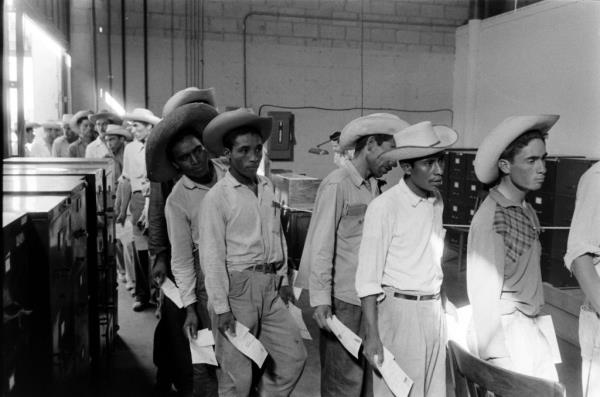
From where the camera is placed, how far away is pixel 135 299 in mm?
5867

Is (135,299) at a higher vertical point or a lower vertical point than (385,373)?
lower

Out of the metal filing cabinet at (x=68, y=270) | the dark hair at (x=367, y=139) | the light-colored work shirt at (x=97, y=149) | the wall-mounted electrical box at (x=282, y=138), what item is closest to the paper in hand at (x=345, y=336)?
the dark hair at (x=367, y=139)

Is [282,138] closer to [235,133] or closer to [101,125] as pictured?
[101,125]

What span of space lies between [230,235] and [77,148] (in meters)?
5.77

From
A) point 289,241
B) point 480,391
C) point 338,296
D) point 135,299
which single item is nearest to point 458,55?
point 289,241

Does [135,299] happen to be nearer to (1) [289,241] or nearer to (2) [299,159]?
(1) [289,241]

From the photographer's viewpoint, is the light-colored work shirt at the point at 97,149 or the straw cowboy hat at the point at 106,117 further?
the straw cowboy hat at the point at 106,117

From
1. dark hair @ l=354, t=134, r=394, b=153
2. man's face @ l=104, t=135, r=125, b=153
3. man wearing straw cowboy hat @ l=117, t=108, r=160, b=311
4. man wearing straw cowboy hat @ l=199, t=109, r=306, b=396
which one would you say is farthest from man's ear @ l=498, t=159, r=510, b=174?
man's face @ l=104, t=135, r=125, b=153

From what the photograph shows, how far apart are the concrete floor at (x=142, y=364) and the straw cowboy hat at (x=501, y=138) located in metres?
2.05

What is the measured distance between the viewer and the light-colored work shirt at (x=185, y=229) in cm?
303

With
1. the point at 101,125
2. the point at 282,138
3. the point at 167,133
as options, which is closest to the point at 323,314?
the point at 167,133

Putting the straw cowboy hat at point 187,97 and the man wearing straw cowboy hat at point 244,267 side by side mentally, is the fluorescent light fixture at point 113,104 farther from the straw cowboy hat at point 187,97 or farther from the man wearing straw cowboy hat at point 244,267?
the man wearing straw cowboy hat at point 244,267

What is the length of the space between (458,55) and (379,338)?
9724mm

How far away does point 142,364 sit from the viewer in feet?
14.3
